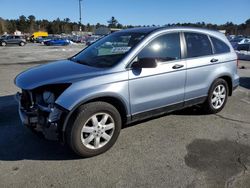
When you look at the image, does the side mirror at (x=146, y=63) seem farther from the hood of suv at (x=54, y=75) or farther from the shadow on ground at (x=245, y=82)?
the shadow on ground at (x=245, y=82)

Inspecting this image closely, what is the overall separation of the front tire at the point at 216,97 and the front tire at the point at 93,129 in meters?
2.23

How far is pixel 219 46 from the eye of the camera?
220 inches

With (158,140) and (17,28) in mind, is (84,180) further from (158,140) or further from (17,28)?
(17,28)

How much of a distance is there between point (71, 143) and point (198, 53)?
285 centimetres

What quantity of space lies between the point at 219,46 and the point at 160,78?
185cm

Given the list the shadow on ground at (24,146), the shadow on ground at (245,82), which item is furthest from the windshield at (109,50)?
the shadow on ground at (245,82)

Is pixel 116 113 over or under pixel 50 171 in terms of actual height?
over

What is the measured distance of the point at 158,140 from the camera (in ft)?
14.7

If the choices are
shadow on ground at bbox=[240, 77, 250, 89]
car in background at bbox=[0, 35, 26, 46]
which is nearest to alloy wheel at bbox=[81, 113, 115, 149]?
shadow on ground at bbox=[240, 77, 250, 89]

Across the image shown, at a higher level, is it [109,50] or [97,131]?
[109,50]

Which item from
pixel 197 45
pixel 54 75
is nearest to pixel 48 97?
pixel 54 75

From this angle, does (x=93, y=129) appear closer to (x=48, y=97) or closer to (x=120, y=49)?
(x=48, y=97)

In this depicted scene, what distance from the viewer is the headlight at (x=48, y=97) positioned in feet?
12.1

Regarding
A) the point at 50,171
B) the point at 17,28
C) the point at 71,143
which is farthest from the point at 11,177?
the point at 17,28
